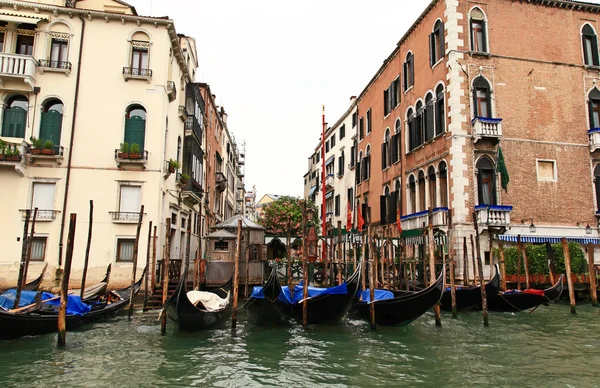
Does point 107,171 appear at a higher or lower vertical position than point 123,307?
higher

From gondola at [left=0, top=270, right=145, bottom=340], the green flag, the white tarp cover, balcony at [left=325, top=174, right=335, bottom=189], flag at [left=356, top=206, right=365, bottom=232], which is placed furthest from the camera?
balcony at [left=325, top=174, right=335, bottom=189]

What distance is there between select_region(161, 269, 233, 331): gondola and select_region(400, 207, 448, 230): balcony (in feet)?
19.8

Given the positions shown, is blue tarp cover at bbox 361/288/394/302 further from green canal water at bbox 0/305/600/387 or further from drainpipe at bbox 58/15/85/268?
drainpipe at bbox 58/15/85/268

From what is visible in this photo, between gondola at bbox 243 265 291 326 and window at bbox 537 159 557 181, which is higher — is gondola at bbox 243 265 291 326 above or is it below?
→ below

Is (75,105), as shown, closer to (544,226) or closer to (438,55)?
(438,55)

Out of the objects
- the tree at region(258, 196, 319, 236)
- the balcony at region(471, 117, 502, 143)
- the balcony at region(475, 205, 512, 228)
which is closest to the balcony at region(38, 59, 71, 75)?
the balcony at region(471, 117, 502, 143)

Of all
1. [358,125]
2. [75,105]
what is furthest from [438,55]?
[75,105]

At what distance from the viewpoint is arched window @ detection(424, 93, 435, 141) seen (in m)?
15.2

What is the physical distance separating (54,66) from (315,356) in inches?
478

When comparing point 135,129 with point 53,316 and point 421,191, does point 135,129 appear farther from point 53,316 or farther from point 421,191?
point 421,191

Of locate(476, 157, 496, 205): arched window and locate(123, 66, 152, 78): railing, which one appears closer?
locate(476, 157, 496, 205): arched window

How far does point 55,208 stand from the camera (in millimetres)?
13273

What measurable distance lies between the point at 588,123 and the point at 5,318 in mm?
16500

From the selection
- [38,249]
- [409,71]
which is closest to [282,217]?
[409,71]
